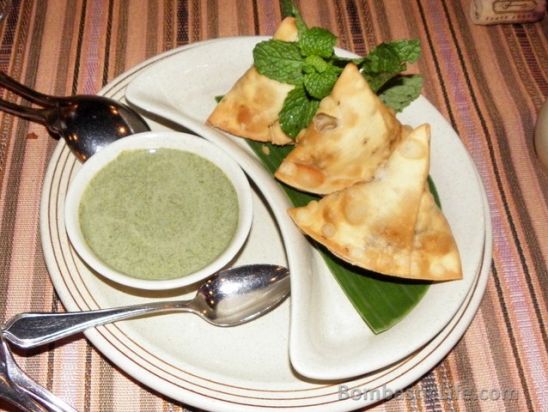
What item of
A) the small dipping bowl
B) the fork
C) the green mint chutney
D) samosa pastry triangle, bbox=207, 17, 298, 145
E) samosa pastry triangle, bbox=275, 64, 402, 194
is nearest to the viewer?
the fork

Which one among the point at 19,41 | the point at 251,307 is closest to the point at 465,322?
the point at 251,307

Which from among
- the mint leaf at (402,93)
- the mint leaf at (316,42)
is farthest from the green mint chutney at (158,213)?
the mint leaf at (402,93)

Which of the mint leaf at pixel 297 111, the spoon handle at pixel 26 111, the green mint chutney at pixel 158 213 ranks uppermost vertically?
the spoon handle at pixel 26 111

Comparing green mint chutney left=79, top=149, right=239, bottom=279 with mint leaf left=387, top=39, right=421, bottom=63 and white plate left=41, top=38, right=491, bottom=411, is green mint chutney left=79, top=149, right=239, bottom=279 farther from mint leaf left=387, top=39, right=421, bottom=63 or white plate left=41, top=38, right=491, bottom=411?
mint leaf left=387, top=39, right=421, bottom=63

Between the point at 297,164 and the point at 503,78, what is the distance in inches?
42.4

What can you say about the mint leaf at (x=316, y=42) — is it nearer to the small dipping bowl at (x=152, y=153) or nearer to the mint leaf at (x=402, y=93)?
the mint leaf at (x=402, y=93)

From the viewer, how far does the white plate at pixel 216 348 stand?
146 cm

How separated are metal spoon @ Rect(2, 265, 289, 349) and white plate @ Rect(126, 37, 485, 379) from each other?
0.13 meters

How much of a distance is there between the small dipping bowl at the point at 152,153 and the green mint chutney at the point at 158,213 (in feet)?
0.06

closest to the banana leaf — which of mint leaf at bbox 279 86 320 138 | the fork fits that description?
mint leaf at bbox 279 86 320 138

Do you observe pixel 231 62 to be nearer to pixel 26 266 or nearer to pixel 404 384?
pixel 26 266

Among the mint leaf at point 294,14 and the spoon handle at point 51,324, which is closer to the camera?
the spoon handle at point 51,324

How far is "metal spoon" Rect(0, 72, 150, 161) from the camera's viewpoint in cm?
187

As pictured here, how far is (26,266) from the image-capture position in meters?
1.75
